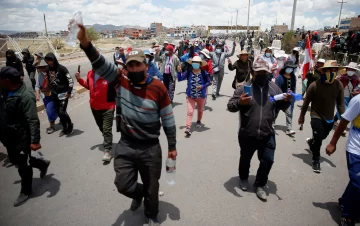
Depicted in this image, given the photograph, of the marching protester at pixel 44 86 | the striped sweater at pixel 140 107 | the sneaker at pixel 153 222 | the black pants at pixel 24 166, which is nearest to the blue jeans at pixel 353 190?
the striped sweater at pixel 140 107

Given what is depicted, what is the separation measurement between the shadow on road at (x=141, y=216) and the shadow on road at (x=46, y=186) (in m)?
1.31

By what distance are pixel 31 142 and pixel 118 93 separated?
1645mm

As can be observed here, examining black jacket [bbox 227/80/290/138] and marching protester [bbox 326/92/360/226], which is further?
black jacket [bbox 227/80/290/138]

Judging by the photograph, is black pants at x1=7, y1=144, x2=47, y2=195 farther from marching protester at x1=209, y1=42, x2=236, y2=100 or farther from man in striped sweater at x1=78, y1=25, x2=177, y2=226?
marching protester at x1=209, y1=42, x2=236, y2=100

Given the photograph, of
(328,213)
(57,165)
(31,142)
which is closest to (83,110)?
(57,165)

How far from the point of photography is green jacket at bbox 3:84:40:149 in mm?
3350

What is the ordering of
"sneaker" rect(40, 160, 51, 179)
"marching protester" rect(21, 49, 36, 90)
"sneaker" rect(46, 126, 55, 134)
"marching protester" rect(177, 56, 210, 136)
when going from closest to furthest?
"sneaker" rect(40, 160, 51, 179) → "marching protester" rect(177, 56, 210, 136) → "sneaker" rect(46, 126, 55, 134) → "marching protester" rect(21, 49, 36, 90)

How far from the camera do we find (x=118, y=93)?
2725mm

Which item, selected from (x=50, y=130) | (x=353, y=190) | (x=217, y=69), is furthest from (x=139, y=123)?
(x=217, y=69)

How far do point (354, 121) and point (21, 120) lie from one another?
14.2ft

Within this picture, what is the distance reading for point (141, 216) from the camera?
3209mm

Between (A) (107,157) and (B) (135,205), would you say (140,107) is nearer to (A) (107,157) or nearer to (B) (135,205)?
(B) (135,205)

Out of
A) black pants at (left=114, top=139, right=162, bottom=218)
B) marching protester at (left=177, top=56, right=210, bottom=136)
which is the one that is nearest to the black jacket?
black pants at (left=114, top=139, right=162, bottom=218)

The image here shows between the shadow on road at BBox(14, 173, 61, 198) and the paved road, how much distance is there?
0.05 feet
